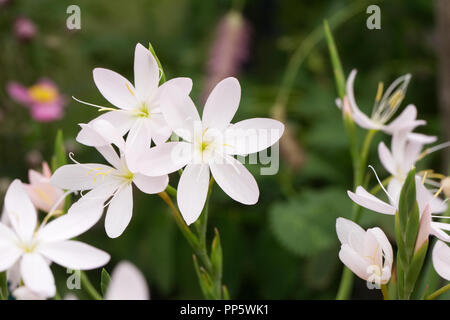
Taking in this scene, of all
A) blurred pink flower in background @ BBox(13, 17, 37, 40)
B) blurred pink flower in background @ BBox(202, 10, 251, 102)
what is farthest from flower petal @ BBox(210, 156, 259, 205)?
blurred pink flower in background @ BBox(13, 17, 37, 40)

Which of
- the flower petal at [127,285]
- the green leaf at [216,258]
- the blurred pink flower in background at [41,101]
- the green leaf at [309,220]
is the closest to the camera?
the flower petal at [127,285]

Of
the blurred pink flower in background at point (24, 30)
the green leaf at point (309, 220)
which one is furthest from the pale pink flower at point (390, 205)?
the blurred pink flower in background at point (24, 30)

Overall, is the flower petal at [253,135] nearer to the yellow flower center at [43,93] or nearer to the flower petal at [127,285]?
the flower petal at [127,285]

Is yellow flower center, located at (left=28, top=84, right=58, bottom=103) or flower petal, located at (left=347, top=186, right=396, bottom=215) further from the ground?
yellow flower center, located at (left=28, top=84, right=58, bottom=103)

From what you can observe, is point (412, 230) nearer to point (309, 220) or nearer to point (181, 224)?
point (181, 224)

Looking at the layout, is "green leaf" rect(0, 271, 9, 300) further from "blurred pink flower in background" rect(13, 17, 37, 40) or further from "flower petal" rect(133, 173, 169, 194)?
"blurred pink flower in background" rect(13, 17, 37, 40)

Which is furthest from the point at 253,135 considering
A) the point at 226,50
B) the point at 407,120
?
the point at 226,50
